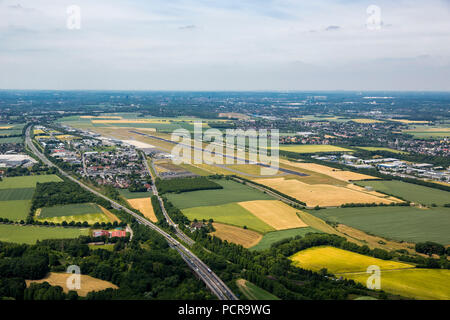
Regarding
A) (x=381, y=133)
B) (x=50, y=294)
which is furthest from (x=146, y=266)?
(x=381, y=133)

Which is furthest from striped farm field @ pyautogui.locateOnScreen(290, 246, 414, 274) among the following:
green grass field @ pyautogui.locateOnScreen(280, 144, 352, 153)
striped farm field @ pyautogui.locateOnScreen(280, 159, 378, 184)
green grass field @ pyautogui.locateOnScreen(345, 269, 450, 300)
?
green grass field @ pyautogui.locateOnScreen(280, 144, 352, 153)

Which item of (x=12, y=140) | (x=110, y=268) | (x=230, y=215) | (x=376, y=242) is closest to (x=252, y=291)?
(x=110, y=268)

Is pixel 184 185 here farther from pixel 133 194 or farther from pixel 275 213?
pixel 275 213

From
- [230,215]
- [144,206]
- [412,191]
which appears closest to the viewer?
[230,215]

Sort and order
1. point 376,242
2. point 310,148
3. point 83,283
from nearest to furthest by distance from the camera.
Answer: point 83,283, point 376,242, point 310,148

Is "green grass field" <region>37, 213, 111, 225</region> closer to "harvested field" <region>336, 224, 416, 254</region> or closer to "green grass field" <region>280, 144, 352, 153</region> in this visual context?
"harvested field" <region>336, 224, 416, 254</region>

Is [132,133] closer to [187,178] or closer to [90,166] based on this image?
[90,166]
